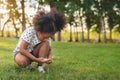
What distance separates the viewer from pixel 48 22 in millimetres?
8078

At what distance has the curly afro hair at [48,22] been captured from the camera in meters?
8.05

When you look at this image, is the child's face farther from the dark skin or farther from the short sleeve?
the short sleeve

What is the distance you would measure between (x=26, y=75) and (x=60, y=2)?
39.2m

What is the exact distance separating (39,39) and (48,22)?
23.7 inches

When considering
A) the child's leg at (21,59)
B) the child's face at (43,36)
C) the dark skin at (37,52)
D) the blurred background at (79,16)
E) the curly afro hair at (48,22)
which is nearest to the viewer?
the curly afro hair at (48,22)

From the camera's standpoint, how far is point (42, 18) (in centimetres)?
816

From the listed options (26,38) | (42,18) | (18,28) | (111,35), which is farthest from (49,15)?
(111,35)

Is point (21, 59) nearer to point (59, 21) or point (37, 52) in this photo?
point (37, 52)

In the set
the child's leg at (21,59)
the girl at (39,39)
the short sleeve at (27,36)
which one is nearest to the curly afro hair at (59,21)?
the girl at (39,39)

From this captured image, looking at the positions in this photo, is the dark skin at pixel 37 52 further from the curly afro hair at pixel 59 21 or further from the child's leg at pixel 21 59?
the curly afro hair at pixel 59 21

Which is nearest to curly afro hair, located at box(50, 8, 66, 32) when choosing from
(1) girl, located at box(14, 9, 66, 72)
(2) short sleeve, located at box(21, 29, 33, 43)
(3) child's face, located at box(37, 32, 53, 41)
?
(1) girl, located at box(14, 9, 66, 72)

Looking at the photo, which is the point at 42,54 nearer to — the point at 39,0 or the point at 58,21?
the point at 58,21

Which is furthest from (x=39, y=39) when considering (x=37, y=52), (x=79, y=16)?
(x=79, y=16)

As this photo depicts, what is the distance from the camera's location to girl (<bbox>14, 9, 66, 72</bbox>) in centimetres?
810
